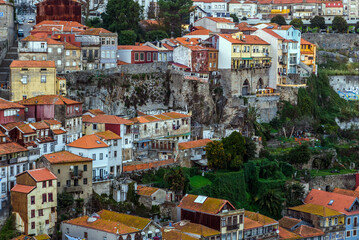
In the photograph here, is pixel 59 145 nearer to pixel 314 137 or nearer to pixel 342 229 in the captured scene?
pixel 342 229

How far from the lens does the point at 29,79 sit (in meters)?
69.6

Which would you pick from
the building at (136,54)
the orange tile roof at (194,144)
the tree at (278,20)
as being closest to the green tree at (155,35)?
the building at (136,54)

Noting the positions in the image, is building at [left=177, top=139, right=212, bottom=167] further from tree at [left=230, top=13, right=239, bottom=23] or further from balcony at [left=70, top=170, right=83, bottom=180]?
tree at [left=230, top=13, right=239, bottom=23]

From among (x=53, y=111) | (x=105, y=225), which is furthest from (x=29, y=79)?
(x=105, y=225)

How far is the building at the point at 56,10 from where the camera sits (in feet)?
292

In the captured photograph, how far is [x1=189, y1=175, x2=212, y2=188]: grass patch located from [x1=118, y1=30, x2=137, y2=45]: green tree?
2459 cm

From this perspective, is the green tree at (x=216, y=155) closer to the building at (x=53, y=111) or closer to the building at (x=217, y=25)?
the building at (x=53, y=111)

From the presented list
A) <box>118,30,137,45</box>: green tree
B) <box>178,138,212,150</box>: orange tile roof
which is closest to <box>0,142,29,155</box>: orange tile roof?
<box>178,138,212,150</box>: orange tile roof

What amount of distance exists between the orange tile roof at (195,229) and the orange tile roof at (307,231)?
896 cm

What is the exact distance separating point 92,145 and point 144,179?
19.0 ft

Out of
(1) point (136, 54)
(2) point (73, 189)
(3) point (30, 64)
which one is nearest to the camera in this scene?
(2) point (73, 189)

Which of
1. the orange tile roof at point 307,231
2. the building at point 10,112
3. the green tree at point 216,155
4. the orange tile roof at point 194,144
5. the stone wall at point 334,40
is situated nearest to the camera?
the building at point 10,112

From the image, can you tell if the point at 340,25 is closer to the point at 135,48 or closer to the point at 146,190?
the point at 135,48

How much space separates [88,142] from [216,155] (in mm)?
12534
